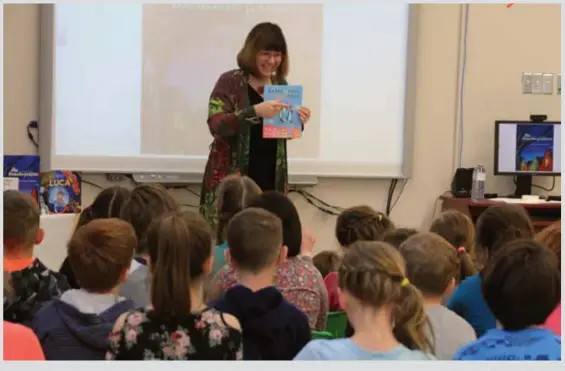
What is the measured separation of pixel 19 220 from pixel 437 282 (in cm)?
120

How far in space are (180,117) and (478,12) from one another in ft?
6.92

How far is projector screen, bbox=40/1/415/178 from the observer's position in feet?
15.3

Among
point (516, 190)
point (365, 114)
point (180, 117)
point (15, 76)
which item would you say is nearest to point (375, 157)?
point (365, 114)

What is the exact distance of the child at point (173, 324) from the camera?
5.51ft

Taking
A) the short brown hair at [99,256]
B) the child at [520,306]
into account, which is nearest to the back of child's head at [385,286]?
the child at [520,306]

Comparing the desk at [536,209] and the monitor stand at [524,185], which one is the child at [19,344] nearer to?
the desk at [536,209]

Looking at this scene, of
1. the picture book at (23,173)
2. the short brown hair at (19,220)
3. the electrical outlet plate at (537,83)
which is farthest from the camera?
the electrical outlet plate at (537,83)

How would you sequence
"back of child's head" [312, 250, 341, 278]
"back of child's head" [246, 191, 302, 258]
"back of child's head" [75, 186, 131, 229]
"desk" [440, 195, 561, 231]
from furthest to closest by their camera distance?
1. "desk" [440, 195, 561, 231]
2. "back of child's head" [312, 250, 341, 278]
3. "back of child's head" [75, 186, 131, 229]
4. "back of child's head" [246, 191, 302, 258]

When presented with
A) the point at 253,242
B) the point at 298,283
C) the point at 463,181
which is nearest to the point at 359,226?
the point at 298,283

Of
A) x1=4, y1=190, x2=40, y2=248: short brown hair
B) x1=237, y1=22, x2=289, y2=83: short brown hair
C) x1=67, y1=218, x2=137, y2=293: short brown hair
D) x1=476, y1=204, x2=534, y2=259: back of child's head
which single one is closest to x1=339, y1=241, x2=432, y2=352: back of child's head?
x1=67, y1=218, x2=137, y2=293: short brown hair

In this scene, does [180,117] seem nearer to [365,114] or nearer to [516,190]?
[365,114]

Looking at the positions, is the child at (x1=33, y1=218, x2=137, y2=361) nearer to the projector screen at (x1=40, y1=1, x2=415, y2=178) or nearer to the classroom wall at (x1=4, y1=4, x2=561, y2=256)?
the projector screen at (x1=40, y1=1, x2=415, y2=178)

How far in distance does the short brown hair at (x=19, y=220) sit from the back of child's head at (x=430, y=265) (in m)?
1.07

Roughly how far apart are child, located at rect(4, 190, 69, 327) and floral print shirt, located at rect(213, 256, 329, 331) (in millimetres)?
472
